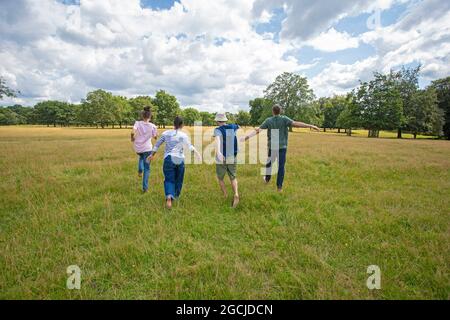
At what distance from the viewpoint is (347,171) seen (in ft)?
32.1

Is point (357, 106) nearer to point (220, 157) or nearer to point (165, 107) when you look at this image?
point (220, 157)

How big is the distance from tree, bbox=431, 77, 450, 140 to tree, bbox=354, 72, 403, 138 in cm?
1233

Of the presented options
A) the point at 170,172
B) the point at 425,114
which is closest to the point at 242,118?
the point at 425,114

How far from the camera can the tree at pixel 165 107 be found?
3054 inches

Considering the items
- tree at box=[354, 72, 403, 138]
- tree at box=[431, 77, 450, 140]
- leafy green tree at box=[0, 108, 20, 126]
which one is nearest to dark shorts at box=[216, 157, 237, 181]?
tree at box=[354, 72, 403, 138]

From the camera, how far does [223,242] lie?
13.1 ft

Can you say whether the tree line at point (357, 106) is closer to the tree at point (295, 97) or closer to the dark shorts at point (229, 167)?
the tree at point (295, 97)

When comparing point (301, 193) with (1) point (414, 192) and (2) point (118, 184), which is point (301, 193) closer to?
(1) point (414, 192)

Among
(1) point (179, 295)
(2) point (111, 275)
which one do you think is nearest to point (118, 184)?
(2) point (111, 275)

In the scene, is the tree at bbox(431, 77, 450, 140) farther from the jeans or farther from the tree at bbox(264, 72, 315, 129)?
the jeans

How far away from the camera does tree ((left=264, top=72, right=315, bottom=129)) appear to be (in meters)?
58.0

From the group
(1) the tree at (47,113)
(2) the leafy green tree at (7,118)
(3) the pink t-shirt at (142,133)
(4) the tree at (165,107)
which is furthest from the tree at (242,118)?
(2) the leafy green tree at (7,118)

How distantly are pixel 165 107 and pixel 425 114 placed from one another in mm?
74779
